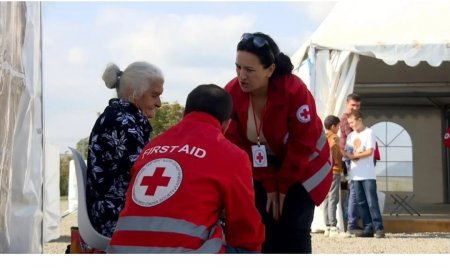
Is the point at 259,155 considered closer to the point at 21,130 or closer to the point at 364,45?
the point at 21,130

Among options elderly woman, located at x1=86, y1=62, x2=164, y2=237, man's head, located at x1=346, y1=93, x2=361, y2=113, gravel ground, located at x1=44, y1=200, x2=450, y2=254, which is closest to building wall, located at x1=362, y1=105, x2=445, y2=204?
gravel ground, located at x1=44, y1=200, x2=450, y2=254

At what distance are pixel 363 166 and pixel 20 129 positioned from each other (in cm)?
534

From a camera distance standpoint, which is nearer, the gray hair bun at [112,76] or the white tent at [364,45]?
the gray hair bun at [112,76]

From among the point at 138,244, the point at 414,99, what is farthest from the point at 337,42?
the point at 414,99

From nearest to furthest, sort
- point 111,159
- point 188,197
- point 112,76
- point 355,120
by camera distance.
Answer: point 188,197 < point 111,159 < point 112,76 < point 355,120

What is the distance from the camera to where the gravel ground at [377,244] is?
766cm

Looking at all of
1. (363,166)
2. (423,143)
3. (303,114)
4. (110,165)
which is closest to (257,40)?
(303,114)

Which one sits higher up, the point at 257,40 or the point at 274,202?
the point at 257,40

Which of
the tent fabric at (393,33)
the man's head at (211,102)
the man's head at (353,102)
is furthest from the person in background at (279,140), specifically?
the tent fabric at (393,33)

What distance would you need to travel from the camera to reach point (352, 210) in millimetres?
9219

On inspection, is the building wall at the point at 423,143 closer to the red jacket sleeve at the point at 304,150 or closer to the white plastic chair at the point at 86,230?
the red jacket sleeve at the point at 304,150

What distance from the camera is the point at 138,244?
2742 mm

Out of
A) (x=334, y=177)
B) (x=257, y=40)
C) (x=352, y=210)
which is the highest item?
(x=257, y=40)
